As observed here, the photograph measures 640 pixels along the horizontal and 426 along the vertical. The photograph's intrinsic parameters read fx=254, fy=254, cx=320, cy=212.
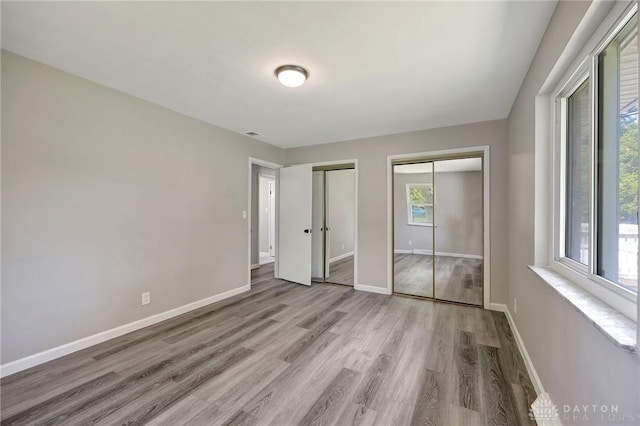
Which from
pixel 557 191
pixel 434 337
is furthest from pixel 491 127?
pixel 434 337

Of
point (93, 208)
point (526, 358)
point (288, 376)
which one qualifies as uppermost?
point (93, 208)

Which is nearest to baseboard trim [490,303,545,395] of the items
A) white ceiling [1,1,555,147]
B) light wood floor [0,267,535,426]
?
light wood floor [0,267,535,426]

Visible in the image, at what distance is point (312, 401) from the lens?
5.60ft

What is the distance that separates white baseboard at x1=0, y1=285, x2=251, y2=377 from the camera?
1971 mm

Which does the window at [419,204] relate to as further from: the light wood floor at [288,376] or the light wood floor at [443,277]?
Answer: the light wood floor at [288,376]

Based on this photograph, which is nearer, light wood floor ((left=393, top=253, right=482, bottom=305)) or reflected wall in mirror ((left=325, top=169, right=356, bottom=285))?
light wood floor ((left=393, top=253, right=482, bottom=305))

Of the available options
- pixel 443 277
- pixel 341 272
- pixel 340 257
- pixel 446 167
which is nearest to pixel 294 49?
pixel 446 167

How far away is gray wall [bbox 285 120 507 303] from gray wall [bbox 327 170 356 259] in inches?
33.2

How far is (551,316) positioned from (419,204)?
3.44 meters

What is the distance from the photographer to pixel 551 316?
153 centimetres

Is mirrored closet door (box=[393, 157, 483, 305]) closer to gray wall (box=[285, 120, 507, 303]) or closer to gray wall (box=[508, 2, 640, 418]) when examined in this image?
gray wall (box=[285, 120, 507, 303])

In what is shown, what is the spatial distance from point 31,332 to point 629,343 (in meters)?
3.57

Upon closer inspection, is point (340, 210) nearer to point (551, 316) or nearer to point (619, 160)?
point (551, 316)

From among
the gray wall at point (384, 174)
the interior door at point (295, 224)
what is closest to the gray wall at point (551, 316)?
the gray wall at point (384, 174)
